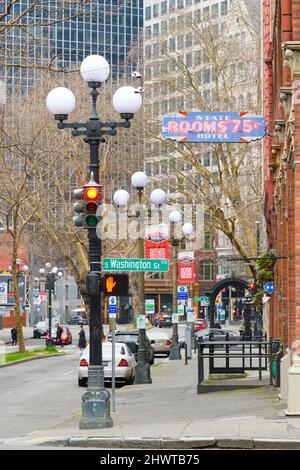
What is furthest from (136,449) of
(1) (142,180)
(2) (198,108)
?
(2) (198,108)

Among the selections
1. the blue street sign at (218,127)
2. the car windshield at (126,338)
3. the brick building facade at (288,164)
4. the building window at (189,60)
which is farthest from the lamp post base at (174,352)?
the blue street sign at (218,127)

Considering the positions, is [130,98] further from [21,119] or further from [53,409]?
[21,119]

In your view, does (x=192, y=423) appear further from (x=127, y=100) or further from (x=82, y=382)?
(x=82, y=382)

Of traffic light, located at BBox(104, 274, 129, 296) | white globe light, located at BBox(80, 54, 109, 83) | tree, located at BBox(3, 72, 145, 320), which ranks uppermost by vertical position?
tree, located at BBox(3, 72, 145, 320)

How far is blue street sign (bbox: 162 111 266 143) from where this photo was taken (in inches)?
849

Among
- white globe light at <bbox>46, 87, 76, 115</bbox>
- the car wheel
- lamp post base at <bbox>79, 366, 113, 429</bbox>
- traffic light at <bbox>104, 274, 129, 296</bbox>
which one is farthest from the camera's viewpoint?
the car wheel

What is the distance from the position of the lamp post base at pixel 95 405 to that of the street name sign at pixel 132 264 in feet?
7.87

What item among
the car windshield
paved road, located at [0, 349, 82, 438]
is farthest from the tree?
paved road, located at [0, 349, 82, 438]

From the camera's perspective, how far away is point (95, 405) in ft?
62.6

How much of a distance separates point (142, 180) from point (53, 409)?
768 cm

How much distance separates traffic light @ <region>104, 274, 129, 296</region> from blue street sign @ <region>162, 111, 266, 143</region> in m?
3.33

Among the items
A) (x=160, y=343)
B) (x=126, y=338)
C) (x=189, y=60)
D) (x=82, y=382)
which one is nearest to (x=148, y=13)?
(x=189, y=60)

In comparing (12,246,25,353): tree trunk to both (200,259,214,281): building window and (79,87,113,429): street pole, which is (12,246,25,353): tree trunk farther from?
(200,259,214,281): building window

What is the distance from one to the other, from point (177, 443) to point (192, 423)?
285cm
